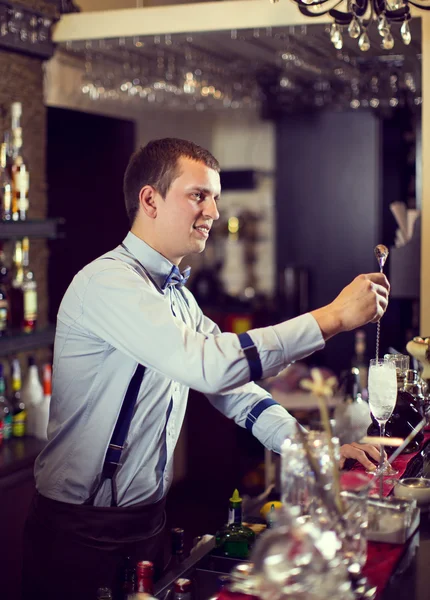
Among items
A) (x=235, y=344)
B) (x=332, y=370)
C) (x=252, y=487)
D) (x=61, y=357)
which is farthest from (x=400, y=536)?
(x=332, y=370)

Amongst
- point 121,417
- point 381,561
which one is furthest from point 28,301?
point 381,561

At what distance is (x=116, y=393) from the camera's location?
6.45 feet

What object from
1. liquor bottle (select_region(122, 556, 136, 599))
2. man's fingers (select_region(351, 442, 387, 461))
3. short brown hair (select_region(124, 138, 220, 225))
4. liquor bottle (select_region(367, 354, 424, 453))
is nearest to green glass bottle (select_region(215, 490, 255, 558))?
liquor bottle (select_region(122, 556, 136, 599))

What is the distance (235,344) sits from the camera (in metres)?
1.62

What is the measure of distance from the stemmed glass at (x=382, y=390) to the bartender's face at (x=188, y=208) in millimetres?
517

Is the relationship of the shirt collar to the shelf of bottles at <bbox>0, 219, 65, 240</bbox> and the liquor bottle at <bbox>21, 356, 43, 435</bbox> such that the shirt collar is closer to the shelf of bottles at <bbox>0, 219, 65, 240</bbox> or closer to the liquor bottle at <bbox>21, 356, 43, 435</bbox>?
the shelf of bottles at <bbox>0, 219, 65, 240</bbox>

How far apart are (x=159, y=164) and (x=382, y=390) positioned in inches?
30.5

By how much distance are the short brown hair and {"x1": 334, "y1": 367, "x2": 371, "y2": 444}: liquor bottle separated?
793 mm

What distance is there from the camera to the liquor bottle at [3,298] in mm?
3207

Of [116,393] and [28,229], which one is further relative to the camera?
[28,229]

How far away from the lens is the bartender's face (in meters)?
1.97

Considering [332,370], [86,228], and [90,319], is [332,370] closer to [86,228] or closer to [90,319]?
[86,228]

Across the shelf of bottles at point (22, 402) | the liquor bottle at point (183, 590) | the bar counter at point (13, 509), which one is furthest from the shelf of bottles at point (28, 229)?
the liquor bottle at point (183, 590)

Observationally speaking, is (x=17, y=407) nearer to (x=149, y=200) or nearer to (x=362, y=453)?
(x=149, y=200)
